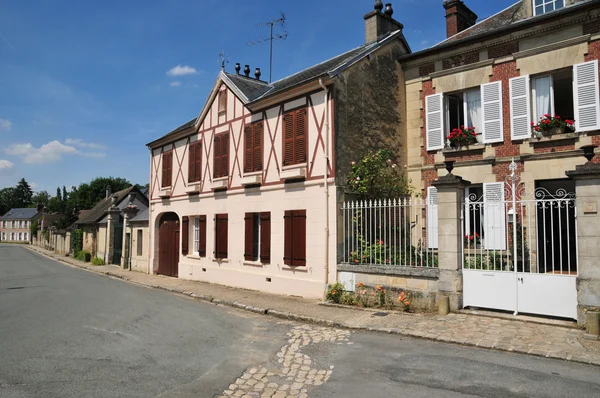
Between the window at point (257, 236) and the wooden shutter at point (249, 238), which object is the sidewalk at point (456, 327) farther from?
the wooden shutter at point (249, 238)

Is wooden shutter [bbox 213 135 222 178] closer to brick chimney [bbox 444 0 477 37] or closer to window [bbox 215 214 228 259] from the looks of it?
window [bbox 215 214 228 259]

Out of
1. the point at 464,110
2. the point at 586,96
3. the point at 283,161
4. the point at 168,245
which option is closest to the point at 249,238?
the point at 283,161

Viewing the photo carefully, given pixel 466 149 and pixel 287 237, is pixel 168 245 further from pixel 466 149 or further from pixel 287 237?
pixel 466 149

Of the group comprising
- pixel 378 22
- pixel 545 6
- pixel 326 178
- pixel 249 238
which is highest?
pixel 378 22

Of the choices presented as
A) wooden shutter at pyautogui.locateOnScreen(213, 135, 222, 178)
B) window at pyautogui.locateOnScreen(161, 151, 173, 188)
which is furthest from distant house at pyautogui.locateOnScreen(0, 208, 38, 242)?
wooden shutter at pyautogui.locateOnScreen(213, 135, 222, 178)

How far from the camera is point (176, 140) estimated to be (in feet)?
56.5

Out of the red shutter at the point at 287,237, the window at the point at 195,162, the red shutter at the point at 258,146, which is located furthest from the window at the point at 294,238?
the window at the point at 195,162

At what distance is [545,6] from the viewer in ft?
34.5

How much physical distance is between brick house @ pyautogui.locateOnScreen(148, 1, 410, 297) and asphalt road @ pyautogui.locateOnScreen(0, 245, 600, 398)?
3022mm

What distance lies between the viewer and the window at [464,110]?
11.1 meters

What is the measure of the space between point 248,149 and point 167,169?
20.4 feet

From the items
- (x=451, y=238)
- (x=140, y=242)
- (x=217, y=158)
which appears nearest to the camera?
(x=451, y=238)

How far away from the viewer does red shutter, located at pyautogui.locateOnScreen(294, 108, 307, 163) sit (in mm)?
11000

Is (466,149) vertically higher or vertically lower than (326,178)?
higher
